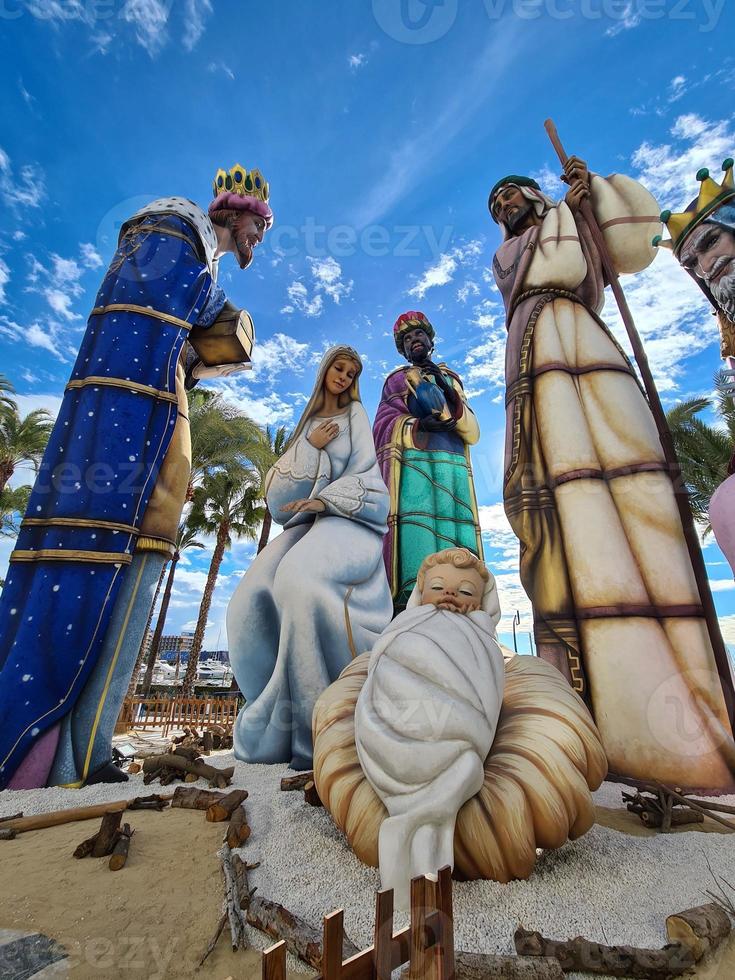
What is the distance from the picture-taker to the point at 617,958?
1148mm

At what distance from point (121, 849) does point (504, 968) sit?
4.54 ft

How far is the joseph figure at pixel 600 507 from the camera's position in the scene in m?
3.27

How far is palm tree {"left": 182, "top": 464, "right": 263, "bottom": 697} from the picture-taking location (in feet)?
49.6

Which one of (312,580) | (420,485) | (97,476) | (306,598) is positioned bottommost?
(306,598)

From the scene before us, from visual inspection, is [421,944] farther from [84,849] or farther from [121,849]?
[84,849]

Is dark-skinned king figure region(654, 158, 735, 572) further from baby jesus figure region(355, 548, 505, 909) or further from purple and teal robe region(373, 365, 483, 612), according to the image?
purple and teal robe region(373, 365, 483, 612)

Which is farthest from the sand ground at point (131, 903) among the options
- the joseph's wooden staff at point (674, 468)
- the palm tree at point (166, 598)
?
the palm tree at point (166, 598)

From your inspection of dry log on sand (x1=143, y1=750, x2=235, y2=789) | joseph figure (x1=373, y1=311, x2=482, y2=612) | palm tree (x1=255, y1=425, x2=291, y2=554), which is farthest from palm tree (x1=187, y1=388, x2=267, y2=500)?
dry log on sand (x1=143, y1=750, x2=235, y2=789)

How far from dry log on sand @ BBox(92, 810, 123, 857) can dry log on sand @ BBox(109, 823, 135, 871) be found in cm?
2

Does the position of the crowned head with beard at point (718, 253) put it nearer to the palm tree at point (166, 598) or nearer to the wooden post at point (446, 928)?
the wooden post at point (446, 928)

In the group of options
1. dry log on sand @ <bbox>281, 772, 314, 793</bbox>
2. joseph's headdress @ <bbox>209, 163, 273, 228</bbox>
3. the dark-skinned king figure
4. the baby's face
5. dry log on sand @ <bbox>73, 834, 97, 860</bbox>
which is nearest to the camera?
dry log on sand @ <bbox>73, 834, 97, 860</bbox>

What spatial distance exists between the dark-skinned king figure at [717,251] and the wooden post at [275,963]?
3134mm

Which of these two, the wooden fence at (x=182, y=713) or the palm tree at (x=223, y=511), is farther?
the palm tree at (x=223, y=511)

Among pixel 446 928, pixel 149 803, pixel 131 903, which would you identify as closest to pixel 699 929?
pixel 446 928
